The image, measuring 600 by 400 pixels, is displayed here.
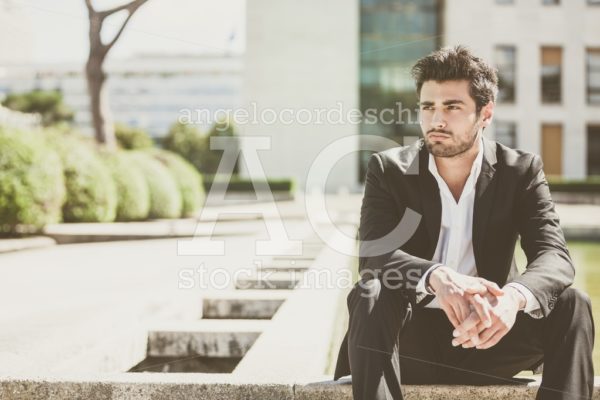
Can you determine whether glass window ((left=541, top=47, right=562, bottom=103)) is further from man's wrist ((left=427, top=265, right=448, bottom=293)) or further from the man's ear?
man's wrist ((left=427, top=265, right=448, bottom=293))

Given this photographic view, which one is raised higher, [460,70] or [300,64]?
[300,64]

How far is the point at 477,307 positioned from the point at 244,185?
28.1 metres

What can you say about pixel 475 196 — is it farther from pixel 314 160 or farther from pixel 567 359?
pixel 314 160

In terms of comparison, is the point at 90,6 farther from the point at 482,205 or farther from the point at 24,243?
the point at 482,205

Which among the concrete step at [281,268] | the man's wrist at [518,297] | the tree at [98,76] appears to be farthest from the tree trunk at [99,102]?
the man's wrist at [518,297]

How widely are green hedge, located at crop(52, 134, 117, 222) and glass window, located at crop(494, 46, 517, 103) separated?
25998mm

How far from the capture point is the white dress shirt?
8.79 feet

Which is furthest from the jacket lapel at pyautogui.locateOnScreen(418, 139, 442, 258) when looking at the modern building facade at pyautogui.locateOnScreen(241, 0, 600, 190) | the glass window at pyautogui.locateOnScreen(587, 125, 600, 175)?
the glass window at pyautogui.locateOnScreen(587, 125, 600, 175)

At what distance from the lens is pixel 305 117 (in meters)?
37.3

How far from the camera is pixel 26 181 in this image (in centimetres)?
1045

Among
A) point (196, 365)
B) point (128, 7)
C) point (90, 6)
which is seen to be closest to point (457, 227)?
point (196, 365)

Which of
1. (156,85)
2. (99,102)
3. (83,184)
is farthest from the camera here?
(156,85)

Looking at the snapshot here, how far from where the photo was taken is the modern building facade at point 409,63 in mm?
33500

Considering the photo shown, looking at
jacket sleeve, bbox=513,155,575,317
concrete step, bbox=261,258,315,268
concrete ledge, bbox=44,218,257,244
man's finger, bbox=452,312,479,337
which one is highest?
jacket sleeve, bbox=513,155,575,317
